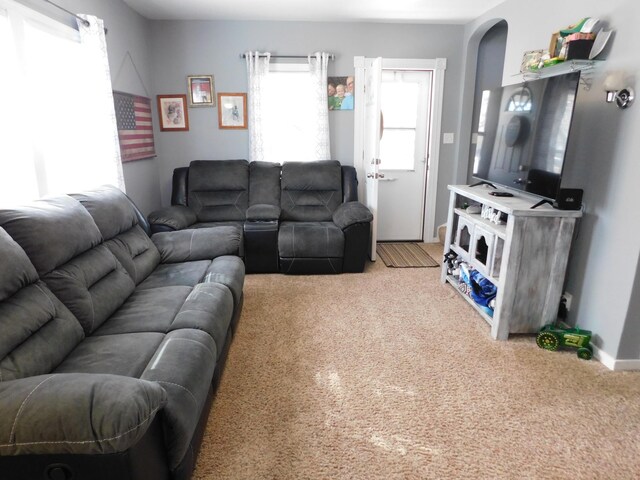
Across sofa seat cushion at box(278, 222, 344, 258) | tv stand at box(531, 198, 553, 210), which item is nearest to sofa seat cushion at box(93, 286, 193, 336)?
sofa seat cushion at box(278, 222, 344, 258)

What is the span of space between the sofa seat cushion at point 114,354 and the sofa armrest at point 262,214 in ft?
6.74

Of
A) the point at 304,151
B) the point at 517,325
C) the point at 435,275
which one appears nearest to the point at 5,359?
the point at 517,325

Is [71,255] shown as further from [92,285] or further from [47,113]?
[47,113]

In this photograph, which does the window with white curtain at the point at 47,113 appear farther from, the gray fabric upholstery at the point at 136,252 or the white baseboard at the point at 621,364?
the white baseboard at the point at 621,364

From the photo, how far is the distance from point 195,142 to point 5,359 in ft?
11.2

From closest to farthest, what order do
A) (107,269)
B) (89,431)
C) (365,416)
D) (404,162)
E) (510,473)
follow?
(89,431), (510,473), (365,416), (107,269), (404,162)

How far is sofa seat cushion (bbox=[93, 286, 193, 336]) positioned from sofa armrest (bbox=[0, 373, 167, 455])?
727mm

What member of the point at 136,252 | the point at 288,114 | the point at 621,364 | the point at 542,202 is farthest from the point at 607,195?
the point at 288,114

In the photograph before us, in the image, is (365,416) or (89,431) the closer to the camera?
(89,431)

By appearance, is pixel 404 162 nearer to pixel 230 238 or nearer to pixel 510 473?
pixel 230 238

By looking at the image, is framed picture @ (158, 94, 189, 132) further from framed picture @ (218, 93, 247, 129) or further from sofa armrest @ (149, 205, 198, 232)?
sofa armrest @ (149, 205, 198, 232)

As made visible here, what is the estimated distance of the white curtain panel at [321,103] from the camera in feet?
13.6

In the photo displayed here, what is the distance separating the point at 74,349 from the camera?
1.64 m

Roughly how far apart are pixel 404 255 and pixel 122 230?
287 cm
